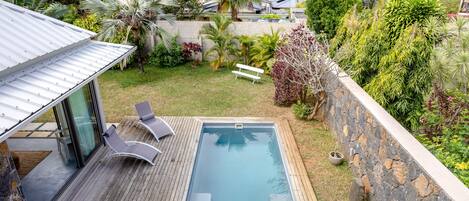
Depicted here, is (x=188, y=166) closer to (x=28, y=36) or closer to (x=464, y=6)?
(x=28, y=36)

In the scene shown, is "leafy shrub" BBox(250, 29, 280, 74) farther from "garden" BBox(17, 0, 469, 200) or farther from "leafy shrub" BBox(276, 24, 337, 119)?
"leafy shrub" BBox(276, 24, 337, 119)

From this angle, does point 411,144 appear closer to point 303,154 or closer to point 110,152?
point 303,154

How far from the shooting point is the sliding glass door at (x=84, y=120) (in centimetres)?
729

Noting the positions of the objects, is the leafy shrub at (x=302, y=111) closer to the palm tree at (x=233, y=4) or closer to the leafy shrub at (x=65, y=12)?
the palm tree at (x=233, y=4)

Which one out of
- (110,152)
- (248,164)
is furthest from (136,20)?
(248,164)

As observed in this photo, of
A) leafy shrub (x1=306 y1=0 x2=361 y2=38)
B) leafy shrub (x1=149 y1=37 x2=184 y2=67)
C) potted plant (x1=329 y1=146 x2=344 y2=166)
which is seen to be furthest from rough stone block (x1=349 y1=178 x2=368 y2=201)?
leafy shrub (x1=149 y1=37 x2=184 y2=67)

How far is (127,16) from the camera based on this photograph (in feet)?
42.1

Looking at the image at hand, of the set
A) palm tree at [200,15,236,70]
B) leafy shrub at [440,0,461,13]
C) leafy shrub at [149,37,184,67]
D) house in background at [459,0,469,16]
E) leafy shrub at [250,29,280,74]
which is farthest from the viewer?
leafy shrub at [440,0,461,13]

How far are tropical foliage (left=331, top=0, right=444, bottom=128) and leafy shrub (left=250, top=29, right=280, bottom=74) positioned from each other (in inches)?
257

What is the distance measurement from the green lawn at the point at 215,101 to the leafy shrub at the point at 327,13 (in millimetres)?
3348

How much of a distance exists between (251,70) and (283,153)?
22.1 feet

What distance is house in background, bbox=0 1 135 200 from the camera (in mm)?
4699

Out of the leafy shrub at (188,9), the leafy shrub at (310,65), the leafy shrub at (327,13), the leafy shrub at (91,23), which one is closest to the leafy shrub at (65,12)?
the leafy shrub at (91,23)

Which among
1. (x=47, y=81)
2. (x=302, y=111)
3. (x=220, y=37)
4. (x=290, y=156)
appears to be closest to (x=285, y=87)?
(x=302, y=111)
